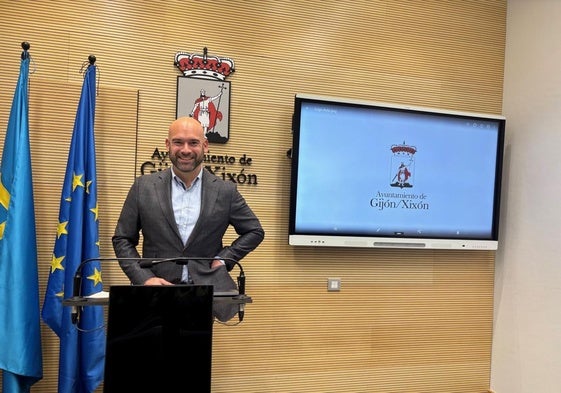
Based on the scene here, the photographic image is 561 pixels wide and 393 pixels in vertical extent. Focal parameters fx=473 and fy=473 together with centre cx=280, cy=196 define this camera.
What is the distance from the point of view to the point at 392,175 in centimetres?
314

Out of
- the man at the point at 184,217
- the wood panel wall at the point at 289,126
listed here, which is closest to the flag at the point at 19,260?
the wood panel wall at the point at 289,126

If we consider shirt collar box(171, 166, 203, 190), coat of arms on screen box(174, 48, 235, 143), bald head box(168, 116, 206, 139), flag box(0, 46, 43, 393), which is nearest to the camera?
bald head box(168, 116, 206, 139)

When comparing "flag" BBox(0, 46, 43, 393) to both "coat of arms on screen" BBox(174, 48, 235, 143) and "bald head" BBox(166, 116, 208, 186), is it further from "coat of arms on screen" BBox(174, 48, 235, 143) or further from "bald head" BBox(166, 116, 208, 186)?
"bald head" BBox(166, 116, 208, 186)

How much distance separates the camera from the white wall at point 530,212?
3012mm

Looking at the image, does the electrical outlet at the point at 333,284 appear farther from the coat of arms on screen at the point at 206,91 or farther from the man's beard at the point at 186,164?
the man's beard at the point at 186,164

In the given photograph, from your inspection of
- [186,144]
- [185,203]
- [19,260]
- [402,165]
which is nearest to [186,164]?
[186,144]

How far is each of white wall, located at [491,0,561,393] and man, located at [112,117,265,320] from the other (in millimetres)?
2068

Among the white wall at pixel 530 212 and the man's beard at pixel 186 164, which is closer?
the man's beard at pixel 186 164

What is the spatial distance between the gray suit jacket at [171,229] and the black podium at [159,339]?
315 mm

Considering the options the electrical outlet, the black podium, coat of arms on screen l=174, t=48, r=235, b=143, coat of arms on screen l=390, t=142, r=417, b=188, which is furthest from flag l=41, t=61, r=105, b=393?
coat of arms on screen l=390, t=142, r=417, b=188

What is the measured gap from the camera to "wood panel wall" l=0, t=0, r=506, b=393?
8.95ft

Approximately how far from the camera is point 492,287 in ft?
11.5

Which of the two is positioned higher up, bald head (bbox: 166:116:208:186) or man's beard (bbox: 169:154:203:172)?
bald head (bbox: 166:116:208:186)

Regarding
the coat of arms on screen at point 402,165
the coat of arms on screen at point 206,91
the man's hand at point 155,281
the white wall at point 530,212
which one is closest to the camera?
the man's hand at point 155,281
